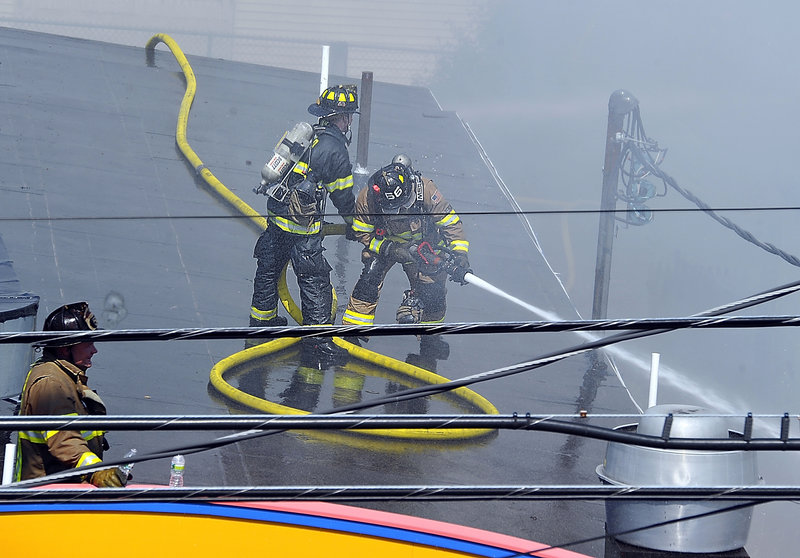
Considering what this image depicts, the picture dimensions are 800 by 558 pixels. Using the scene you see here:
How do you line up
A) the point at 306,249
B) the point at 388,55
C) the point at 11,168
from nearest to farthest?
the point at 306,249, the point at 11,168, the point at 388,55

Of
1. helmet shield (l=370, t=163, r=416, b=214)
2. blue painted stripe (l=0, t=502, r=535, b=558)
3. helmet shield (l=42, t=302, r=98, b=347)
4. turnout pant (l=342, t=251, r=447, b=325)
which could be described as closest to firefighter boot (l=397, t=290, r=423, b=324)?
turnout pant (l=342, t=251, r=447, b=325)

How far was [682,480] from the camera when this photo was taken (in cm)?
317

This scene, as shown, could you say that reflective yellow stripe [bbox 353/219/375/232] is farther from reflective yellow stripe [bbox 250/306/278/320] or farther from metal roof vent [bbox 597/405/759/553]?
metal roof vent [bbox 597/405/759/553]

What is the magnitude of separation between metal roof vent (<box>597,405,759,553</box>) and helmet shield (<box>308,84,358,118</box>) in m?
3.92

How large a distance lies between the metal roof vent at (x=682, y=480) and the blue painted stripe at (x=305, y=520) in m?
0.64

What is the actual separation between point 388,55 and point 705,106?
48.5ft

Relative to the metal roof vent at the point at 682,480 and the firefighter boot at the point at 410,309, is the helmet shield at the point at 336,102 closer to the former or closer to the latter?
the firefighter boot at the point at 410,309

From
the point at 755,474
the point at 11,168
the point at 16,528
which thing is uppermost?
the point at 11,168

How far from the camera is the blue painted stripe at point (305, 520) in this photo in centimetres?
372

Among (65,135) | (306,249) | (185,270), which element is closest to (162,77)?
(65,135)

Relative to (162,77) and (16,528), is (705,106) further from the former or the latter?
(16,528)

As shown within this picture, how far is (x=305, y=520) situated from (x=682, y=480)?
1.49m

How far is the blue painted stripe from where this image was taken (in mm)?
3723

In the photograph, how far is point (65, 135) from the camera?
11.2 metres
